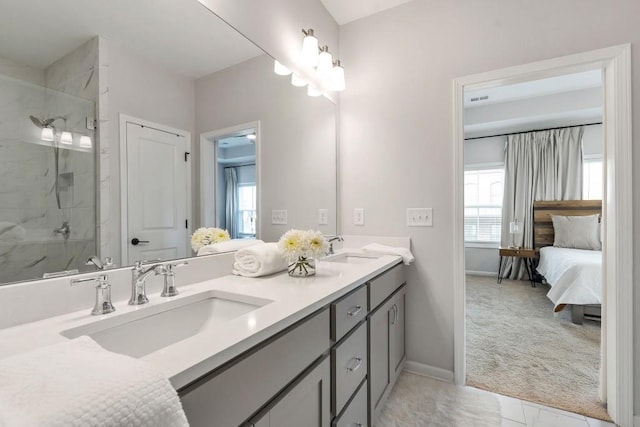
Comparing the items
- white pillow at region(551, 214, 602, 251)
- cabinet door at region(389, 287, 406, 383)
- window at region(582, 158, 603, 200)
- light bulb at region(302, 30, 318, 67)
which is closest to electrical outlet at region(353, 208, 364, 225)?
cabinet door at region(389, 287, 406, 383)

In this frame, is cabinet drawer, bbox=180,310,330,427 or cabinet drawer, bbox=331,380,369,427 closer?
cabinet drawer, bbox=180,310,330,427

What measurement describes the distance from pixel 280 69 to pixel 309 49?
282 millimetres

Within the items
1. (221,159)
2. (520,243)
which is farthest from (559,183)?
(221,159)

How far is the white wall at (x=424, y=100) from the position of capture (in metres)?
1.73

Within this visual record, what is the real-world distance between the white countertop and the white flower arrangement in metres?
0.11

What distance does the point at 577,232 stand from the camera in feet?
13.5

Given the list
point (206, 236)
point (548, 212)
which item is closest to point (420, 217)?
point (206, 236)

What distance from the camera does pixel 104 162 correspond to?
36.6 inches

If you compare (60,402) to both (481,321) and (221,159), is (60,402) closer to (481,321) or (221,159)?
(221,159)

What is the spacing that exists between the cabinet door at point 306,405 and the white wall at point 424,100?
3.99 feet

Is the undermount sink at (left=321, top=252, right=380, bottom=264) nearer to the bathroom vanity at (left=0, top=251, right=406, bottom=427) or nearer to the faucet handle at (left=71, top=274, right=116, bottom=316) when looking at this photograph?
the bathroom vanity at (left=0, top=251, right=406, bottom=427)

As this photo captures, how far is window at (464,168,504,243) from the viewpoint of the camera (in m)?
5.02

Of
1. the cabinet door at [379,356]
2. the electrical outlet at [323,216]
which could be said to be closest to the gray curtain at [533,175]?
the electrical outlet at [323,216]

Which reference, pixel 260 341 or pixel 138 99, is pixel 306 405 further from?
pixel 138 99
